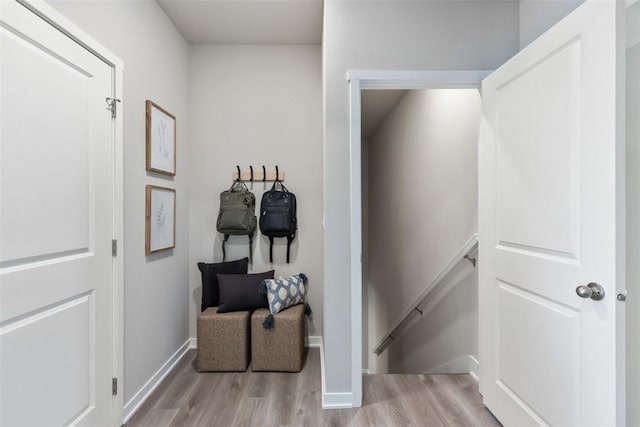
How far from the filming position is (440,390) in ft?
7.20

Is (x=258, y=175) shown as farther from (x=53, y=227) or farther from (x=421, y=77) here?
Answer: (x=53, y=227)

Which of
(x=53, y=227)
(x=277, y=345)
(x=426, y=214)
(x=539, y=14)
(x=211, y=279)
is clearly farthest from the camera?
(x=426, y=214)

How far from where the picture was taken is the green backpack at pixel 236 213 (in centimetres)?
275

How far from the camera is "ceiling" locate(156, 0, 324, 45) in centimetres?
234

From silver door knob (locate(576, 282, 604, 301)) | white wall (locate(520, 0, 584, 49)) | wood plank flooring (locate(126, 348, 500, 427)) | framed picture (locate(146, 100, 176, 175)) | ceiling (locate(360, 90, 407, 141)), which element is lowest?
wood plank flooring (locate(126, 348, 500, 427))

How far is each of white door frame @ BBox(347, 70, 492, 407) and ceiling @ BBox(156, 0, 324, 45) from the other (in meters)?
0.78

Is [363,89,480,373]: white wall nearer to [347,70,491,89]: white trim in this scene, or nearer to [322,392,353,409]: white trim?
[347,70,491,89]: white trim

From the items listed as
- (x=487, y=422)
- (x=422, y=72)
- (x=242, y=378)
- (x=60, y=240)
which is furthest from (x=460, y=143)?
(x=60, y=240)

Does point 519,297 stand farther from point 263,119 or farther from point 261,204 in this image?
point 263,119

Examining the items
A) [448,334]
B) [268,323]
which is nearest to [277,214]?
[268,323]

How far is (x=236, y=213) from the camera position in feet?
9.04

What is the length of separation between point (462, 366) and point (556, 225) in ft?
5.02
